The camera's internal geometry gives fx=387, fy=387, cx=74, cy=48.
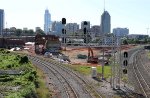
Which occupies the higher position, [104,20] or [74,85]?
[104,20]

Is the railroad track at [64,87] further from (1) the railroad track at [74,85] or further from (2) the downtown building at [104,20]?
(2) the downtown building at [104,20]

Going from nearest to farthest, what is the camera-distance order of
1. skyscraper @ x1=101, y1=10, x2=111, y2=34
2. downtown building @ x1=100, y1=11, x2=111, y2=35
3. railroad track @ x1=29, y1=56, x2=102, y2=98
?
railroad track @ x1=29, y1=56, x2=102, y2=98, downtown building @ x1=100, y1=11, x2=111, y2=35, skyscraper @ x1=101, y1=10, x2=111, y2=34

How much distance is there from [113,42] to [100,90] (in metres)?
8.51

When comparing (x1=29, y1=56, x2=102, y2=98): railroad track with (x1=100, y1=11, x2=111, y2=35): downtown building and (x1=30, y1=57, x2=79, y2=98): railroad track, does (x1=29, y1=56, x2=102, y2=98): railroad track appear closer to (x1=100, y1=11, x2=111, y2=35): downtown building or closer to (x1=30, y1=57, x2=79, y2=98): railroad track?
(x1=30, y1=57, x2=79, y2=98): railroad track

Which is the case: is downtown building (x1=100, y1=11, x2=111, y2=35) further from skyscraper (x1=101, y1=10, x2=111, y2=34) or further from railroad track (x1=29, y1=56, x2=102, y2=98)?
railroad track (x1=29, y1=56, x2=102, y2=98)

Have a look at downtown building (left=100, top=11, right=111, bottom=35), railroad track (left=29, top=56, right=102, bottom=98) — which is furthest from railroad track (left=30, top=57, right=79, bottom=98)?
downtown building (left=100, top=11, right=111, bottom=35)

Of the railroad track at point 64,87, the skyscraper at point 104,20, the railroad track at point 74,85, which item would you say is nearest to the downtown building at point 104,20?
the skyscraper at point 104,20

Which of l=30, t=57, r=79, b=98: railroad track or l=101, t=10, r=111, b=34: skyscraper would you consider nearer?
l=30, t=57, r=79, b=98: railroad track

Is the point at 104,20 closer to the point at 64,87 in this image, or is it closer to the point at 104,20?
the point at 104,20

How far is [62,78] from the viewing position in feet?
190

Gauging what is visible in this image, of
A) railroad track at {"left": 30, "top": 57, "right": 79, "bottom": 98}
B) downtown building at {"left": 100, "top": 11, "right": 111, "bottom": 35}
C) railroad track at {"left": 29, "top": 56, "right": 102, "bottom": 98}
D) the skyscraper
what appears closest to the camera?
railroad track at {"left": 30, "top": 57, "right": 79, "bottom": 98}

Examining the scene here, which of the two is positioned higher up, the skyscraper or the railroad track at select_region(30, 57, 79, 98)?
the skyscraper

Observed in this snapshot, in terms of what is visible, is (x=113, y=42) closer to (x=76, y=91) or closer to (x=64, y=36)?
(x=64, y=36)

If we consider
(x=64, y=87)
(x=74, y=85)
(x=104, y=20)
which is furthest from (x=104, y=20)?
(x=64, y=87)
